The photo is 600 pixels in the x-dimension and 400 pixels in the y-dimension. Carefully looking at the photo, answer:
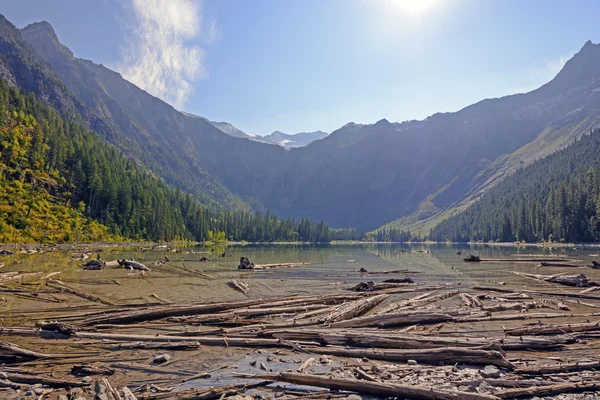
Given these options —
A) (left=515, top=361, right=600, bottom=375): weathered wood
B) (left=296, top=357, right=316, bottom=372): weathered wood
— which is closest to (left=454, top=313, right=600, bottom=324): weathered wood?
(left=515, top=361, right=600, bottom=375): weathered wood

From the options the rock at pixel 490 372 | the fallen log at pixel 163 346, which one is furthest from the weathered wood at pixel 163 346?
the rock at pixel 490 372

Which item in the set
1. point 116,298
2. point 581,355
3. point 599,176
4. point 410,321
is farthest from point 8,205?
point 599,176

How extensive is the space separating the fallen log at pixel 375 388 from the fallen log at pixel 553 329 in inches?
350

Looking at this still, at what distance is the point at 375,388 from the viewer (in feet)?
33.6

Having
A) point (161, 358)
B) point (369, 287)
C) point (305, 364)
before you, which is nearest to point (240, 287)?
point (369, 287)

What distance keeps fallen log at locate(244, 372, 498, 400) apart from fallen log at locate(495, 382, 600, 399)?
1.27 m

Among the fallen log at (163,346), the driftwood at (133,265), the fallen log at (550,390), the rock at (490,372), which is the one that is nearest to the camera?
the fallen log at (550,390)

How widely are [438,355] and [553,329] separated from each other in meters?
7.68

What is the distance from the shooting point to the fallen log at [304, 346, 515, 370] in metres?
12.6

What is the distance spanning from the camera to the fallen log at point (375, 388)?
30.6ft

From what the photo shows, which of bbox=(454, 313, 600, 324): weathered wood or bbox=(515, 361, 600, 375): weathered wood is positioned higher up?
bbox=(515, 361, 600, 375): weathered wood

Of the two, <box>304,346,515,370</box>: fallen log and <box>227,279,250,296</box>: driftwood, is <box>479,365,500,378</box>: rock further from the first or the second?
<box>227,279,250,296</box>: driftwood

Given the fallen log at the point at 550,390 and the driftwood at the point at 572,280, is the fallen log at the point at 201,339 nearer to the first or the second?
the fallen log at the point at 550,390

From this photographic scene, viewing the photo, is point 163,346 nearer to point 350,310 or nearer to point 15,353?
point 15,353
